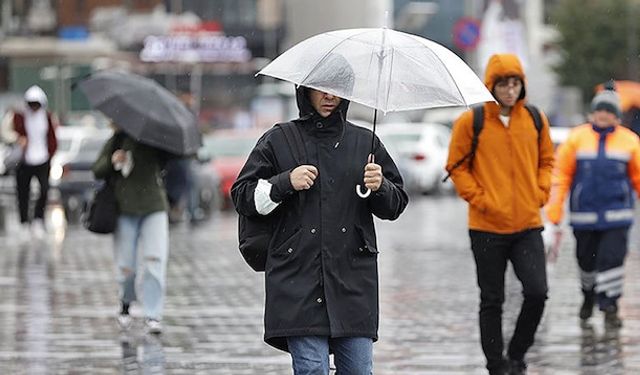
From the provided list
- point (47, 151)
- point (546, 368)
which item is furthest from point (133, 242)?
point (47, 151)

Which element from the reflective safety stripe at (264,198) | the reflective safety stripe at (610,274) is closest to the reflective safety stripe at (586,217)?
the reflective safety stripe at (610,274)

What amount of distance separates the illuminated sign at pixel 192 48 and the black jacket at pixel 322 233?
73.9 m

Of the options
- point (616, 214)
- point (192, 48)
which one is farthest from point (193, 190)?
point (192, 48)

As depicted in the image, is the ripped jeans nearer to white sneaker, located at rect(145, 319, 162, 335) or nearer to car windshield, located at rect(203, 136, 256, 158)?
white sneaker, located at rect(145, 319, 162, 335)

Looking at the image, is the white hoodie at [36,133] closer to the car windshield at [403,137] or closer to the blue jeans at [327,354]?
the blue jeans at [327,354]

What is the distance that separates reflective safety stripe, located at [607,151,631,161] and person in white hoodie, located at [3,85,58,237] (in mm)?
10194

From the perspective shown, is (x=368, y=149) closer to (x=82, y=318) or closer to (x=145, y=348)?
(x=145, y=348)

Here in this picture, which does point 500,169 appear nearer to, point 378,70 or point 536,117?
point 536,117

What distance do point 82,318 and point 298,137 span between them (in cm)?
638

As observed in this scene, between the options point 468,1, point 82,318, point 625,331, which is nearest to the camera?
point 625,331

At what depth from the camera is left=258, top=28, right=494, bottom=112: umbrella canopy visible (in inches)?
267

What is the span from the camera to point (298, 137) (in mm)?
6902

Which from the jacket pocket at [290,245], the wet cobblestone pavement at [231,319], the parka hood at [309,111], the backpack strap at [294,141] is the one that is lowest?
the wet cobblestone pavement at [231,319]

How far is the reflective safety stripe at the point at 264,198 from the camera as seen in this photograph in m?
6.70
